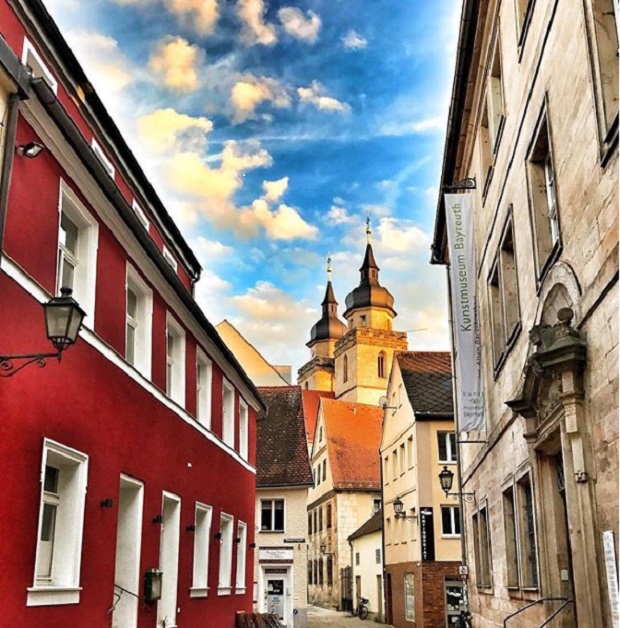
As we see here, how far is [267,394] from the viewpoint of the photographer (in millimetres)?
37812

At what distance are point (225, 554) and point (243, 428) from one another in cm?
450

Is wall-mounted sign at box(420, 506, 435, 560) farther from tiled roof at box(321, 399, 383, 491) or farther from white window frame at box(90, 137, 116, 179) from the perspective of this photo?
tiled roof at box(321, 399, 383, 491)

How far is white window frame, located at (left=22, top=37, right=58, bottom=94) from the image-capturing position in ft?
39.9

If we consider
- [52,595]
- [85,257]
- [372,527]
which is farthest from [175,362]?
[372,527]

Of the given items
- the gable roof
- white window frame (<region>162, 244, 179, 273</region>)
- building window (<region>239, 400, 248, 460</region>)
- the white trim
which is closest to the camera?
the white trim

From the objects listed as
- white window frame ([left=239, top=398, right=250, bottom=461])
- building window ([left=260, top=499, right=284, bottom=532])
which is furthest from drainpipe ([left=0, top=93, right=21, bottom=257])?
building window ([left=260, top=499, right=284, bottom=532])

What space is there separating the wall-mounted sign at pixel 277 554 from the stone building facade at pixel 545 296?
1618cm

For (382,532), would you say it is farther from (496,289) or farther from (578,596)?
(578,596)

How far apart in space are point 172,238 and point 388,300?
290 feet

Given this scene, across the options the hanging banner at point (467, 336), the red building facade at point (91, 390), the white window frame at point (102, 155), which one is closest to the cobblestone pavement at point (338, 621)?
the red building facade at point (91, 390)

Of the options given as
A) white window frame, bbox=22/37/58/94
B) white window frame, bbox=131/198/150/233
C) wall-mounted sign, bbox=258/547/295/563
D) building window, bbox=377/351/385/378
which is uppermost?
building window, bbox=377/351/385/378

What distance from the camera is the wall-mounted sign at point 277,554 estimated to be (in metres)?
33.6

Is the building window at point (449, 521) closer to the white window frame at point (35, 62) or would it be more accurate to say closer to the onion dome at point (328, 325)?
the white window frame at point (35, 62)

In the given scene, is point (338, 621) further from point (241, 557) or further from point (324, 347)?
point (324, 347)
